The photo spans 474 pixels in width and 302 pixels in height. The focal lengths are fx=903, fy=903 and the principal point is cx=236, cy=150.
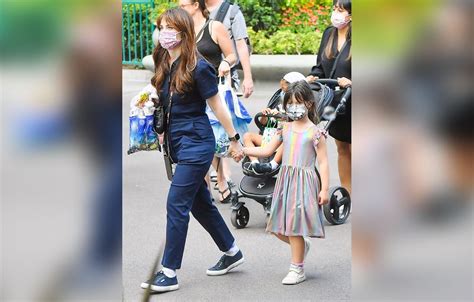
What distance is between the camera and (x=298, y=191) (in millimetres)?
5477

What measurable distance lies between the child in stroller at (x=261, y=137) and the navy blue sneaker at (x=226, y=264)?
2.52 feet

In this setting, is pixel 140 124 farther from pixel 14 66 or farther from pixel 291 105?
pixel 14 66

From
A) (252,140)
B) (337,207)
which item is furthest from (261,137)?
(337,207)

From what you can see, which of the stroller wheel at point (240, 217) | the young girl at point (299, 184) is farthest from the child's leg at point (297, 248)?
the stroller wheel at point (240, 217)

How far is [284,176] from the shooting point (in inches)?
219

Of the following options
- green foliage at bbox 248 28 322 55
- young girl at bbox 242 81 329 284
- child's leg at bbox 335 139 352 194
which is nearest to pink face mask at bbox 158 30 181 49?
young girl at bbox 242 81 329 284

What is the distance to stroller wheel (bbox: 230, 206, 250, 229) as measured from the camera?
271 inches

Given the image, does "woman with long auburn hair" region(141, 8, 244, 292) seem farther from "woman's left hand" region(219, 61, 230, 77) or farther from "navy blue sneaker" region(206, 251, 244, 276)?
"woman's left hand" region(219, 61, 230, 77)

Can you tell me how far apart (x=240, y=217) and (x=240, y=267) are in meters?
0.90

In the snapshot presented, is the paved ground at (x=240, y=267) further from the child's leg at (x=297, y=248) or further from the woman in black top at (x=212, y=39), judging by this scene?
the woman in black top at (x=212, y=39)

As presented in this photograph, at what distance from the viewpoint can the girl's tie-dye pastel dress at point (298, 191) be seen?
5.41m

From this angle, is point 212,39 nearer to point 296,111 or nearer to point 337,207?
point 337,207

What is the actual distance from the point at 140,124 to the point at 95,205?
434 cm

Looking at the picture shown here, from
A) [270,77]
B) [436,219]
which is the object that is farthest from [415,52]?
[270,77]
